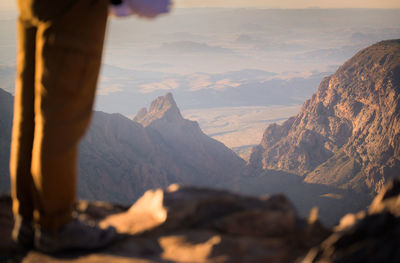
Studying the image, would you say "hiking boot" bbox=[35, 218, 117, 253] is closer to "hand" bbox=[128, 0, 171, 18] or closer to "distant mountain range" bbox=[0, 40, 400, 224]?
"hand" bbox=[128, 0, 171, 18]

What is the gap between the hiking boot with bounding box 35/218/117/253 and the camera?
2.55 m

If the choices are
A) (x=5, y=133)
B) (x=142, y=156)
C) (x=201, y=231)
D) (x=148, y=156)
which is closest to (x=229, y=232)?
(x=201, y=231)

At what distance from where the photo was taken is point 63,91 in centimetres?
222

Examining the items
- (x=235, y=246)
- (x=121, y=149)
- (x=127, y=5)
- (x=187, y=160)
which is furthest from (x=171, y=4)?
(x=187, y=160)

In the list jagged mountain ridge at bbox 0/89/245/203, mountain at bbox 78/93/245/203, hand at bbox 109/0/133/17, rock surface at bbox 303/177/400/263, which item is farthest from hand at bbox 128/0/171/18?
mountain at bbox 78/93/245/203

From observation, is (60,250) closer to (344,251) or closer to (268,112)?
(344,251)

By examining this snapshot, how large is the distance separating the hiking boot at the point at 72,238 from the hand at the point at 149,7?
5.01ft

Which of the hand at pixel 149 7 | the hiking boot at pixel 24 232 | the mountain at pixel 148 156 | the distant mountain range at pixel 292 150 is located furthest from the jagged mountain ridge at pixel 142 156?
the hand at pixel 149 7

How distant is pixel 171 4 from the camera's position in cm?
270

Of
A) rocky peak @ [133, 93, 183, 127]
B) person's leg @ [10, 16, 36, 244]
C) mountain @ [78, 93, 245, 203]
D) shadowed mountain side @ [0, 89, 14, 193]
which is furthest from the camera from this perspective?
rocky peak @ [133, 93, 183, 127]

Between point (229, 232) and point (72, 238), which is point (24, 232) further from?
point (229, 232)

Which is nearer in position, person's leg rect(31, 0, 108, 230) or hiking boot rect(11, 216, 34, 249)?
Result: person's leg rect(31, 0, 108, 230)

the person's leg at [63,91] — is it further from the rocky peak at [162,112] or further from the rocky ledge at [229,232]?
the rocky peak at [162,112]

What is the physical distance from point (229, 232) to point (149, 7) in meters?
1.71
